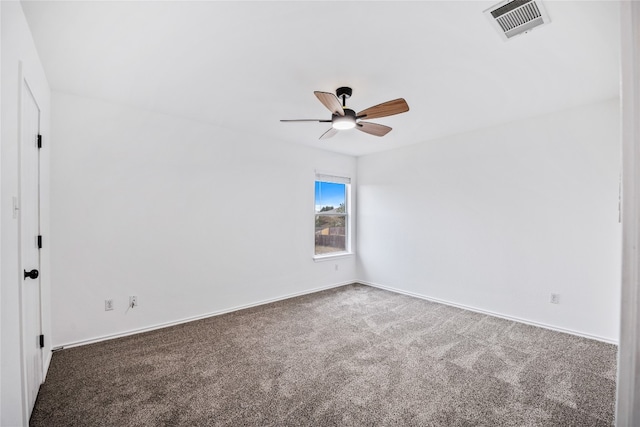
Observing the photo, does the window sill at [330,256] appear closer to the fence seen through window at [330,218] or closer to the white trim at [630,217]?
the fence seen through window at [330,218]

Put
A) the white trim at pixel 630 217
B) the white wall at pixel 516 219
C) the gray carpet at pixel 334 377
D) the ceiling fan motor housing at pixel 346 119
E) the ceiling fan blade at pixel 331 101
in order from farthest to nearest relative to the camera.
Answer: the white wall at pixel 516 219
the ceiling fan motor housing at pixel 346 119
the ceiling fan blade at pixel 331 101
the gray carpet at pixel 334 377
the white trim at pixel 630 217

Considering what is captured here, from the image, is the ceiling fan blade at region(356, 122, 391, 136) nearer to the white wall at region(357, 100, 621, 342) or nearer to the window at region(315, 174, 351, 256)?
the white wall at region(357, 100, 621, 342)

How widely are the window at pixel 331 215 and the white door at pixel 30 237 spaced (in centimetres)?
354

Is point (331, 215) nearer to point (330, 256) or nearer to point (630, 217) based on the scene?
point (330, 256)

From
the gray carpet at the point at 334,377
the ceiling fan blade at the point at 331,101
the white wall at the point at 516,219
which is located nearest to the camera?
the gray carpet at the point at 334,377

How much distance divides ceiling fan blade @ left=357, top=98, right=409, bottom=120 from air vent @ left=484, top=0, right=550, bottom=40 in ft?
2.53

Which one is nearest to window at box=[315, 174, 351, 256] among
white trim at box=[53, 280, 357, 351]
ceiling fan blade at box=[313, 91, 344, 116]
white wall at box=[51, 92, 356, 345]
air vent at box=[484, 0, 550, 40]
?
white wall at box=[51, 92, 356, 345]

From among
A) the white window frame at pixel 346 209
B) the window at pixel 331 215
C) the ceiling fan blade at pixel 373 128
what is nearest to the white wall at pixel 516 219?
the white window frame at pixel 346 209

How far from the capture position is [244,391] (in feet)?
7.17

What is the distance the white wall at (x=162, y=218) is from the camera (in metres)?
2.89

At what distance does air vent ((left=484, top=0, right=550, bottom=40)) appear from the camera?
1.71m

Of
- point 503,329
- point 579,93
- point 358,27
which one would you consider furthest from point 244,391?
point 579,93

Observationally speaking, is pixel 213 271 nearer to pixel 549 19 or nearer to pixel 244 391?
pixel 244 391

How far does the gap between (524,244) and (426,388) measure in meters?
2.39
